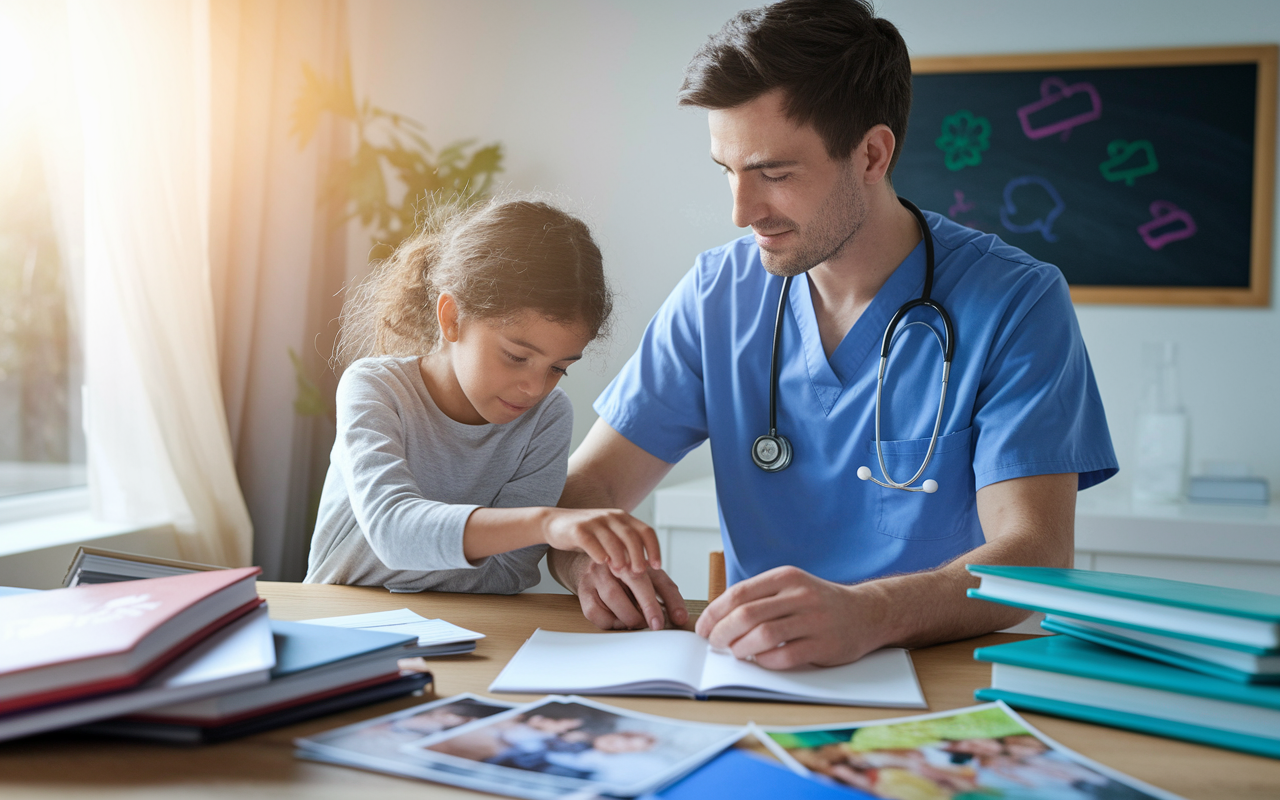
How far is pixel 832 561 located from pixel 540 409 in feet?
1.56

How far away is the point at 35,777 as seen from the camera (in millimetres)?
575

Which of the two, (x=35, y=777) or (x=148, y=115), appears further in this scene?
(x=148, y=115)

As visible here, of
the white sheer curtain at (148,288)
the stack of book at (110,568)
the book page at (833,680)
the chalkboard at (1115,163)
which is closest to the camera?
the book page at (833,680)

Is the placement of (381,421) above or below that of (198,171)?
below

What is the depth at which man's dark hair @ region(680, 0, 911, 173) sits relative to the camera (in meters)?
1.22

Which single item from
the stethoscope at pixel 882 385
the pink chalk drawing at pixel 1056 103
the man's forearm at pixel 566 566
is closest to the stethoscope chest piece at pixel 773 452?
the stethoscope at pixel 882 385

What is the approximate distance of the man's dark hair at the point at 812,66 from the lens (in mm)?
1225

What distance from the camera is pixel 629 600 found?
0.98 metres

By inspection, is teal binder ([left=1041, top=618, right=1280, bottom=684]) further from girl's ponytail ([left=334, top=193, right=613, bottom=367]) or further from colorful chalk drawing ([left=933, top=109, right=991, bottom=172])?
colorful chalk drawing ([left=933, top=109, right=991, bottom=172])

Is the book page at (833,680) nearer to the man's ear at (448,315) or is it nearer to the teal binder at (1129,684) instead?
the teal binder at (1129,684)

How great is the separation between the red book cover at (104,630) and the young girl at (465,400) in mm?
308

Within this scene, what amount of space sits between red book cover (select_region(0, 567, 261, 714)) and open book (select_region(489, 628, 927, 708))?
0.22 meters

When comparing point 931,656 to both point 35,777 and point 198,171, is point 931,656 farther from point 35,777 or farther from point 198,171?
point 198,171

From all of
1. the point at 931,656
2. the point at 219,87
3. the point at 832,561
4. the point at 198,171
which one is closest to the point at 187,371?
the point at 198,171
